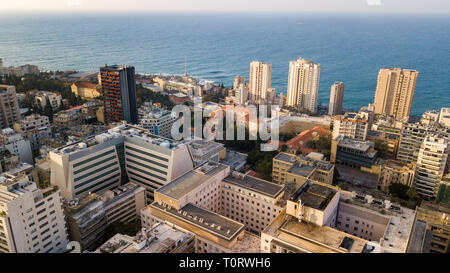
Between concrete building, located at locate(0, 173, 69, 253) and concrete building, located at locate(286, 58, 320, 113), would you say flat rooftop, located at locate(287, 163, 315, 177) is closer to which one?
concrete building, located at locate(0, 173, 69, 253)

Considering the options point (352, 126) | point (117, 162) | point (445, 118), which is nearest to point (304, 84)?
point (352, 126)

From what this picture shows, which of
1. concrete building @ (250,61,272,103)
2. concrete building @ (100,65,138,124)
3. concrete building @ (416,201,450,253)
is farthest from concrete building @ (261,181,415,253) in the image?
concrete building @ (250,61,272,103)

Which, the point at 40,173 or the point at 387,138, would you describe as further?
the point at 387,138

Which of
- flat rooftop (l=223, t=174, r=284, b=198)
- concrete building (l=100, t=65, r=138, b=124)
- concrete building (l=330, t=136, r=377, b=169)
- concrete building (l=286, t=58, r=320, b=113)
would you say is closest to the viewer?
flat rooftop (l=223, t=174, r=284, b=198)

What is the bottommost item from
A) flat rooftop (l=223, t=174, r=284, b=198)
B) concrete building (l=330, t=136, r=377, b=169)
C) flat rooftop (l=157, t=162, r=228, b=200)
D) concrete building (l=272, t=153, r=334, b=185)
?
concrete building (l=330, t=136, r=377, b=169)

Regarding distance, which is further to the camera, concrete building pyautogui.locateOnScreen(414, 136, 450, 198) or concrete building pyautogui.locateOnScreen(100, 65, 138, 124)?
concrete building pyautogui.locateOnScreen(100, 65, 138, 124)

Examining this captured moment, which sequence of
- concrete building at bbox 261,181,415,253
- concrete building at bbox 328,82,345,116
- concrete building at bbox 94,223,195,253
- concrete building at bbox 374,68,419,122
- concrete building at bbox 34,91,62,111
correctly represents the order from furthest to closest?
concrete building at bbox 328,82,345,116, concrete building at bbox 374,68,419,122, concrete building at bbox 34,91,62,111, concrete building at bbox 94,223,195,253, concrete building at bbox 261,181,415,253

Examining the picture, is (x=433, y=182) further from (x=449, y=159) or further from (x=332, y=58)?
(x=332, y=58)
